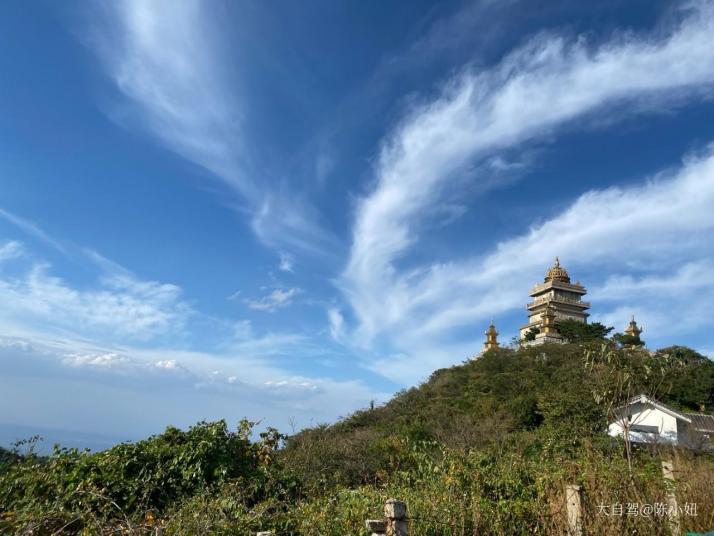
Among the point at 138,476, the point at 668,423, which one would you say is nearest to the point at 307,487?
the point at 138,476

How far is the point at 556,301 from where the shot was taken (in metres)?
49.4

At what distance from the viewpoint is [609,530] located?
5.03m

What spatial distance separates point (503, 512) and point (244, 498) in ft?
11.1

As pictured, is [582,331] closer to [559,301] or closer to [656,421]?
[559,301]

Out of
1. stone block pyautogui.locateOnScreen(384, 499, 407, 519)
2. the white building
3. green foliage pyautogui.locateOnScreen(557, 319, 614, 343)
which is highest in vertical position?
green foliage pyautogui.locateOnScreen(557, 319, 614, 343)

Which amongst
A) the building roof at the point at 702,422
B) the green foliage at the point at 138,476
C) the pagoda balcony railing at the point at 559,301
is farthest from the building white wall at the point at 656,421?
the pagoda balcony railing at the point at 559,301

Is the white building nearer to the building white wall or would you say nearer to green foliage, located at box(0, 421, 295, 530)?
the building white wall

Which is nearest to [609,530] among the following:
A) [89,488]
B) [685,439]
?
[89,488]

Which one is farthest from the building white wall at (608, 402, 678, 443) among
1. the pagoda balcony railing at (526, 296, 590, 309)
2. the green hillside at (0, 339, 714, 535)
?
the pagoda balcony railing at (526, 296, 590, 309)

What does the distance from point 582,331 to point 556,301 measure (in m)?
7.05

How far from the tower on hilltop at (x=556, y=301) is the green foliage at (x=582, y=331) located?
276cm

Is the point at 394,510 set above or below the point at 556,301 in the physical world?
below

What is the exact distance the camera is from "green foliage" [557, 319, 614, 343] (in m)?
41.3

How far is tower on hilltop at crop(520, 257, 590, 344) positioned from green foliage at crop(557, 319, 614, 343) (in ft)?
9.06
